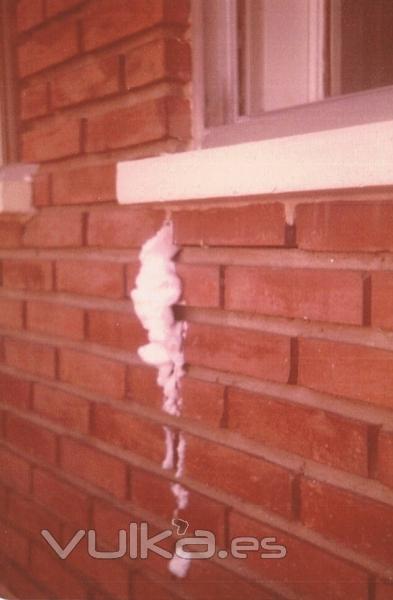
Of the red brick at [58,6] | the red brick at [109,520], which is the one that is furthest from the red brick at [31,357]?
the red brick at [58,6]

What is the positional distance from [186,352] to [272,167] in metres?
0.46

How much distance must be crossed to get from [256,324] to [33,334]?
34.5 inches

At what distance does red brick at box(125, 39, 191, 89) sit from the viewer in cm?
126

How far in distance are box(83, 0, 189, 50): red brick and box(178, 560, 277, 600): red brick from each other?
3.87ft

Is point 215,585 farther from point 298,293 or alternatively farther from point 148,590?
point 298,293

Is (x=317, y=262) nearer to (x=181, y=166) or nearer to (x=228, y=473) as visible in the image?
(x=181, y=166)

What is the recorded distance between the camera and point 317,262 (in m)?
1.03

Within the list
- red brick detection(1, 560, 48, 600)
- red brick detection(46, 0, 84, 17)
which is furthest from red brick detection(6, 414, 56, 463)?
red brick detection(46, 0, 84, 17)

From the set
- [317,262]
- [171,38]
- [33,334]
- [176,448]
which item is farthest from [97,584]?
[171,38]

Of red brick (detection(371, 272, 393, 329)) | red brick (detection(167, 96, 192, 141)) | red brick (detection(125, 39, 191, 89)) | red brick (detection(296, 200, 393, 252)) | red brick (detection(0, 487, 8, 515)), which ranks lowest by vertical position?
red brick (detection(0, 487, 8, 515))

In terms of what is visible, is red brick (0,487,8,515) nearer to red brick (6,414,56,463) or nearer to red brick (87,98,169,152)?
red brick (6,414,56,463)

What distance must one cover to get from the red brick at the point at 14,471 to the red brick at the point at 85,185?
83 centimetres

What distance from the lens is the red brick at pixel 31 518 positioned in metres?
1.72

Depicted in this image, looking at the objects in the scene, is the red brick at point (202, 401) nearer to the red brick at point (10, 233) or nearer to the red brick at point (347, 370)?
the red brick at point (347, 370)
